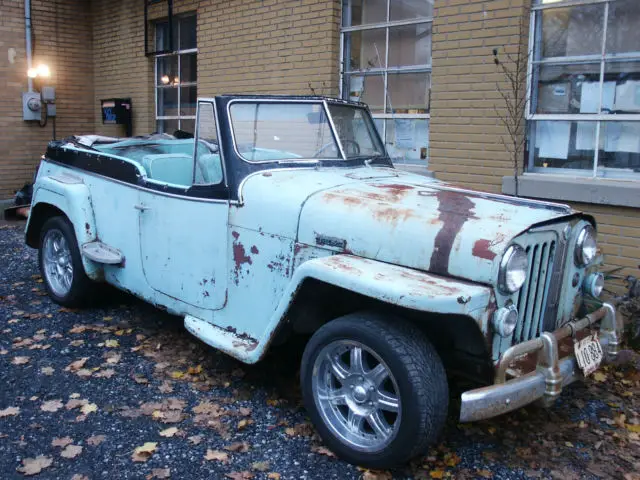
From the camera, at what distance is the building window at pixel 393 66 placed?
689 centimetres

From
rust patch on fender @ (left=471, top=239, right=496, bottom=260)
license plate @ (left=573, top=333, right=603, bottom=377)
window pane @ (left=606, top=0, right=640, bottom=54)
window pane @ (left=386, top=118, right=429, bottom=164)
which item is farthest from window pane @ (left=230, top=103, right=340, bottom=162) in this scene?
window pane @ (left=606, top=0, right=640, bottom=54)

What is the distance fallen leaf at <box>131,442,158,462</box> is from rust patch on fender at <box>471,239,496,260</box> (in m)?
1.92

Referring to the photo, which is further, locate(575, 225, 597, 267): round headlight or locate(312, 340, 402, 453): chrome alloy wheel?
locate(575, 225, 597, 267): round headlight

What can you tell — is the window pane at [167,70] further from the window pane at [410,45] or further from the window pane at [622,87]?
the window pane at [622,87]

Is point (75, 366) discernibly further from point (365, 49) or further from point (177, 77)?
point (177, 77)

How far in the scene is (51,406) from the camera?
372 centimetres

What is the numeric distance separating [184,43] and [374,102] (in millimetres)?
Answer: 3977

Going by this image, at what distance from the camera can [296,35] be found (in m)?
7.75

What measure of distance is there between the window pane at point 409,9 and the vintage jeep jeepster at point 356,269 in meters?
2.64

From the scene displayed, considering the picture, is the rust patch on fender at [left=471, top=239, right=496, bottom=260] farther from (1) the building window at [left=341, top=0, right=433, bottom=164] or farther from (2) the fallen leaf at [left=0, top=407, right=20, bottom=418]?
(1) the building window at [left=341, top=0, right=433, bottom=164]

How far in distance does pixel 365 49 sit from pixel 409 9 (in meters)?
0.70

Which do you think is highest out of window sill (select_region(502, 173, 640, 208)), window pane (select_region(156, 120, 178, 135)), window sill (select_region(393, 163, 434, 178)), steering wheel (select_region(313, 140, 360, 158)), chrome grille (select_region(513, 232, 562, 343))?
window pane (select_region(156, 120, 178, 135))

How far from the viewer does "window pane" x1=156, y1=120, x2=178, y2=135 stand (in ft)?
33.8

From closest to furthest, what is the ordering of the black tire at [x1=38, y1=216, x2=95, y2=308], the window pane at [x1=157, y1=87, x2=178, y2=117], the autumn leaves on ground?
the autumn leaves on ground < the black tire at [x1=38, y1=216, x2=95, y2=308] < the window pane at [x1=157, y1=87, x2=178, y2=117]
